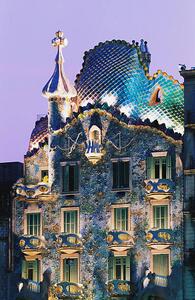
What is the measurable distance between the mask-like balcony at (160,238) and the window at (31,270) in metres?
6.91

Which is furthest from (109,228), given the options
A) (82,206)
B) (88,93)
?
(88,93)

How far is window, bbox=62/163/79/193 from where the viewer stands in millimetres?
73000

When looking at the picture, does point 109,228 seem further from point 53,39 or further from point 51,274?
point 53,39

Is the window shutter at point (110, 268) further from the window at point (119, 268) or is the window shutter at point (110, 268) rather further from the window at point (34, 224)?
the window at point (34, 224)

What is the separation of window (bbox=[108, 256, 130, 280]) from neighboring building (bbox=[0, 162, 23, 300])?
628cm

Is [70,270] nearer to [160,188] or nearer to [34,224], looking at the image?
[34,224]

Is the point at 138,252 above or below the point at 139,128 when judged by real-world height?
below

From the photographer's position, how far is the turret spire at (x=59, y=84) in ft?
240

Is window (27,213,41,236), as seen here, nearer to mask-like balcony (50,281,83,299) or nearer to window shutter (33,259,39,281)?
window shutter (33,259,39,281)

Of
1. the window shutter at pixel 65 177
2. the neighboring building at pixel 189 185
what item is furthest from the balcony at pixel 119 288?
the window shutter at pixel 65 177

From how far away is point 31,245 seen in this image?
73.1 meters

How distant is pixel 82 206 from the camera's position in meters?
72.3

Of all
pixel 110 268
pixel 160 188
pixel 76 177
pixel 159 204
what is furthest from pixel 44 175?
pixel 160 188

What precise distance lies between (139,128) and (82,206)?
514 centimetres
